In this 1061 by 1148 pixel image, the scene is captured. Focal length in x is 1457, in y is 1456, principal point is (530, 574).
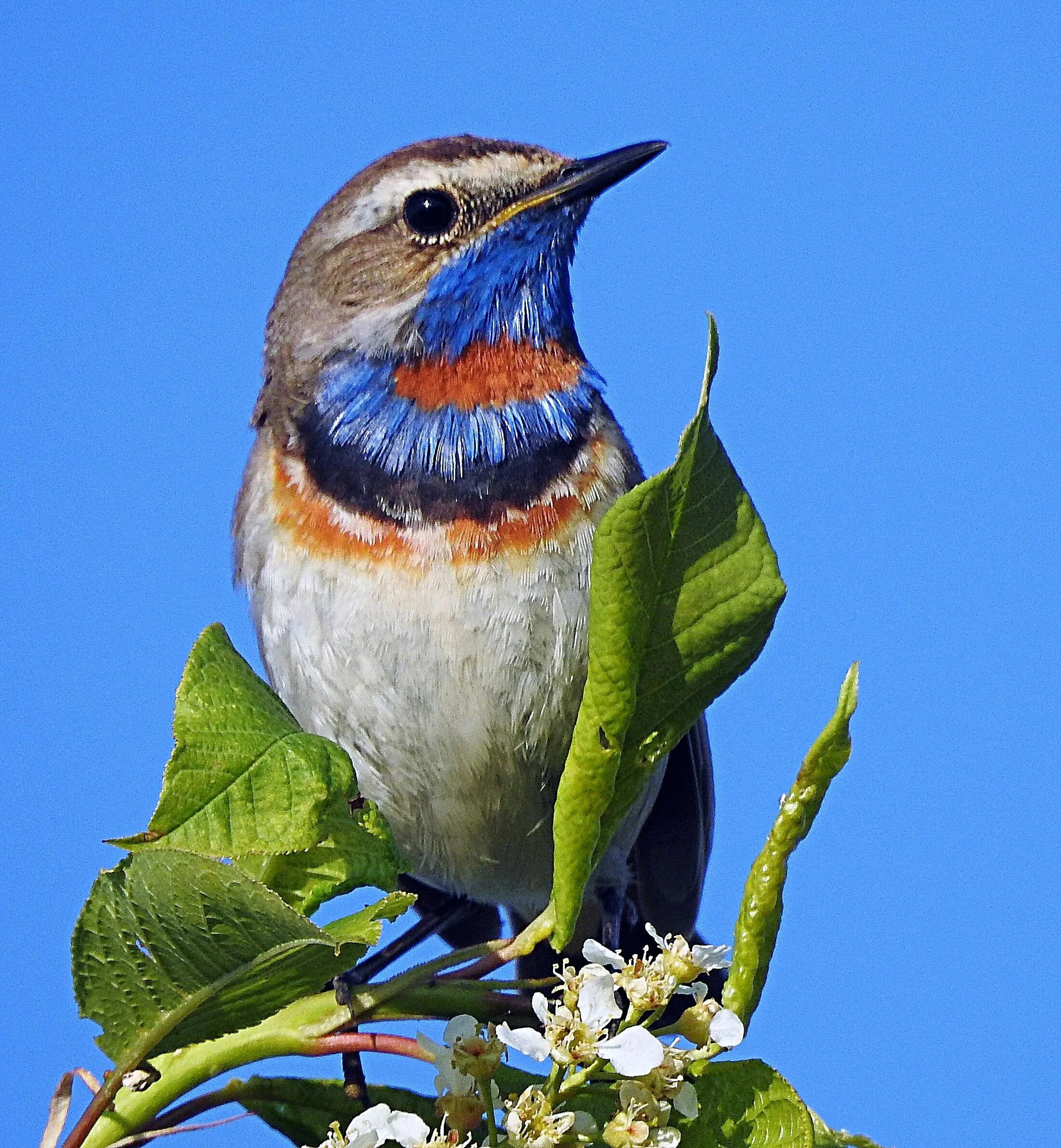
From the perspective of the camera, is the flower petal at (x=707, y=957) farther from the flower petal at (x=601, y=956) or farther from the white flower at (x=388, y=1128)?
the white flower at (x=388, y=1128)

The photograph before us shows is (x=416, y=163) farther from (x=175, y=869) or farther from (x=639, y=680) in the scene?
(x=175, y=869)

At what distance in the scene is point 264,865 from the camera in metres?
2.47

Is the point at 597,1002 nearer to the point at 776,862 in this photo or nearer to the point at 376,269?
the point at 776,862

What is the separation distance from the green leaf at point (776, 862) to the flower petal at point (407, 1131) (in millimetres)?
512

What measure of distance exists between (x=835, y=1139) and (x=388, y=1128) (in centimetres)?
96

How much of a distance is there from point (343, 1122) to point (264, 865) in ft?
1.66

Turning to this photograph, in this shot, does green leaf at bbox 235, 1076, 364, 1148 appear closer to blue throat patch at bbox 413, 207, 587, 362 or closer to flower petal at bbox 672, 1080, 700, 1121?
flower petal at bbox 672, 1080, 700, 1121

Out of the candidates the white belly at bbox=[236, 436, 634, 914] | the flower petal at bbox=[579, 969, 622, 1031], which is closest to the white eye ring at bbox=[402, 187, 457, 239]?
the white belly at bbox=[236, 436, 634, 914]

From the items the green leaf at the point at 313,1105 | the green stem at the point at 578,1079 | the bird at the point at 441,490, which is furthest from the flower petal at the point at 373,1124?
the bird at the point at 441,490

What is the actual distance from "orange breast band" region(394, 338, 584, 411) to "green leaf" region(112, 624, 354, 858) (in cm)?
204

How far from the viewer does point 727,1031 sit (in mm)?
2172

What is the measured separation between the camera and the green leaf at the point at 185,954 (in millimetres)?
2002

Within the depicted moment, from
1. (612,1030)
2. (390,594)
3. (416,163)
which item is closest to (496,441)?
(390,594)

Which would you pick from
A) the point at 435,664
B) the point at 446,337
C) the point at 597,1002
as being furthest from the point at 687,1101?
the point at 446,337
